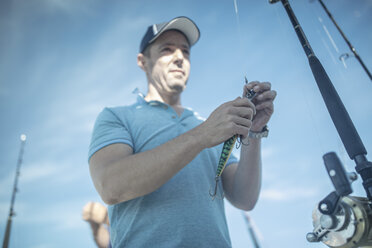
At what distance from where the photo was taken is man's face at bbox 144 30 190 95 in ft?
8.19

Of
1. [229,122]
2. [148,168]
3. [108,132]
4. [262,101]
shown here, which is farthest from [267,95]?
[108,132]

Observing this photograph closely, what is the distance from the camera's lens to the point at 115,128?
1917mm

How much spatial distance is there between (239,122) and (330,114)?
0.41 metres

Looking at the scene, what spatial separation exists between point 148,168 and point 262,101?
2.51 feet

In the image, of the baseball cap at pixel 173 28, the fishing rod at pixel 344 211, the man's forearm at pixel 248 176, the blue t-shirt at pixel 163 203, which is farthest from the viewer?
the baseball cap at pixel 173 28

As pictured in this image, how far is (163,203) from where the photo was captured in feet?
5.57

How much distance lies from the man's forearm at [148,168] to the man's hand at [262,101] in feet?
1.33

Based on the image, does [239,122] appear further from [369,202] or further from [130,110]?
[130,110]

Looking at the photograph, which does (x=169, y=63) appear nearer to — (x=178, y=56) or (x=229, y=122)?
(x=178, y=56)

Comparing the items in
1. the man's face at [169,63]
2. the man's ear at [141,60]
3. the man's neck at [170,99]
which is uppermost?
the man's ear at [141,60]

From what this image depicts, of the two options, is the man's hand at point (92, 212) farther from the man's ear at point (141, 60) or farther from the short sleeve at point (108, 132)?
the man's ear at point (141, 60)

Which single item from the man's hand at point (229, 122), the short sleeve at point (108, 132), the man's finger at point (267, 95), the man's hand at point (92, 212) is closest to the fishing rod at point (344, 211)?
the man's hand at point (229, 122)

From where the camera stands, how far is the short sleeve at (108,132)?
1.82m

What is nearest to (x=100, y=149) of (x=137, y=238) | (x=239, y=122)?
(x=137, y=238)
